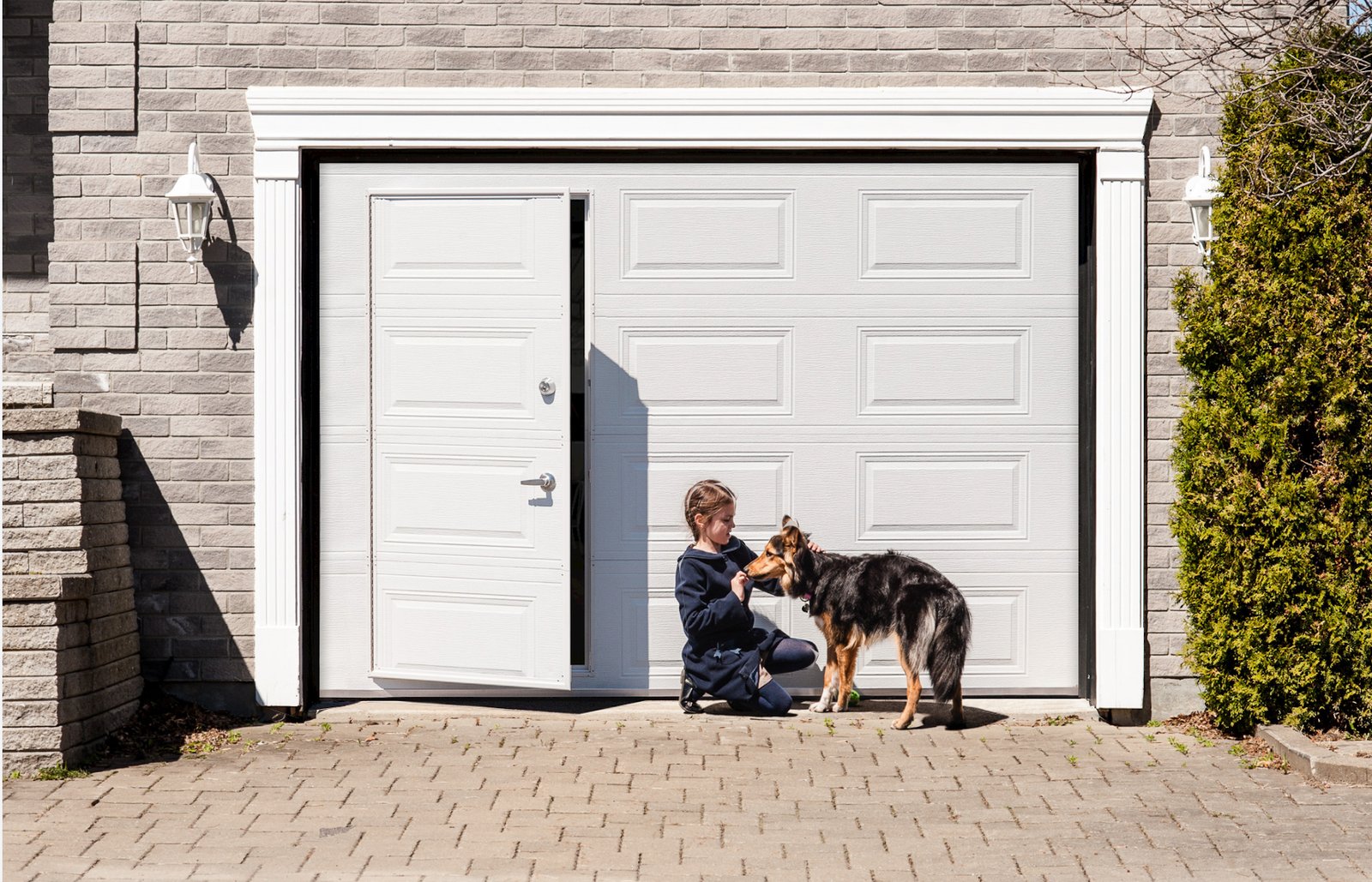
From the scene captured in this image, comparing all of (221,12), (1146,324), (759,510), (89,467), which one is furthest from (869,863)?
(221,12)

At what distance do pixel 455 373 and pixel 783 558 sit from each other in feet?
6.16

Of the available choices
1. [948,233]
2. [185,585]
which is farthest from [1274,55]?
[185,585]

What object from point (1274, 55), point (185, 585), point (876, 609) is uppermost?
point (1274, 55)

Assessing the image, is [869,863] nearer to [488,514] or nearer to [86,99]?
[488,514]

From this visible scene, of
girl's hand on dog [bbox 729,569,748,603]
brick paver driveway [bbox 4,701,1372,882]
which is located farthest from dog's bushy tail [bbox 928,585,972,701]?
girl's hand on dog [bbox 729,569,748,603]

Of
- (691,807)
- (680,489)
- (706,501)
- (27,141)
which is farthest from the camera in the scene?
(27,141)

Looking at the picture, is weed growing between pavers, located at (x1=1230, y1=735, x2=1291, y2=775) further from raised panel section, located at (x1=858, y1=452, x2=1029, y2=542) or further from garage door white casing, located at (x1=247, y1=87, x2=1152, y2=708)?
raised panel section, located at (x1=858, y1=452, x2=1029, y2=542)

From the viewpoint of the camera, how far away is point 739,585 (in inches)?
254

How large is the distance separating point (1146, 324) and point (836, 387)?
158cm

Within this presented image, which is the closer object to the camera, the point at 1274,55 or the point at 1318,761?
the point at 1318,761

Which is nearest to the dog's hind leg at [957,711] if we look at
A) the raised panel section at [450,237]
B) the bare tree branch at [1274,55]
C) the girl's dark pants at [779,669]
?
the girl's dark pants at [779,669]

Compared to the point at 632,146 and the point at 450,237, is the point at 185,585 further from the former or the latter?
the point at 632,146

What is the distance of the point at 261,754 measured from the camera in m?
5.94

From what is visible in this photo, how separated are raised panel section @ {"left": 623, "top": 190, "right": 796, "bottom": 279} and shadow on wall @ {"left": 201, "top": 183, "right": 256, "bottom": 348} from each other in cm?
191
